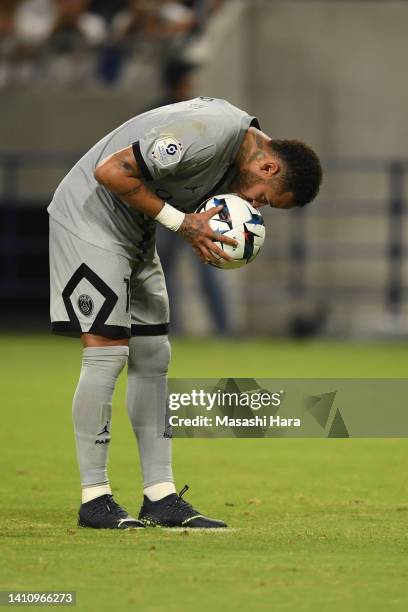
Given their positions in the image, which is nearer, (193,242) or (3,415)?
(193,242)

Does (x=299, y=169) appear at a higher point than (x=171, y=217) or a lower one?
higher

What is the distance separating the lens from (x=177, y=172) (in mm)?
6148

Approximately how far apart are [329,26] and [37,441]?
1251 centimetres

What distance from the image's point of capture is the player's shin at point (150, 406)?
21.3ft

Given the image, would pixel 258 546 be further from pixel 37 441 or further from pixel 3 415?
pixel 3 415

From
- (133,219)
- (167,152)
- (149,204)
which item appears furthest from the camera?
(133,219)

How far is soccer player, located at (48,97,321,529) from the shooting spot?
6062 millimetres

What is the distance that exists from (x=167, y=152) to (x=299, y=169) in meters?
0.55

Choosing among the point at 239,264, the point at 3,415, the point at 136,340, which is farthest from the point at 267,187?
the point at 3,415

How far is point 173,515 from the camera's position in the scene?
20.8 feet

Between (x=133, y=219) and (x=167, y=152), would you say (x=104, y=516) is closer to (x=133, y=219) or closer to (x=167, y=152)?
(x=133, y=219)

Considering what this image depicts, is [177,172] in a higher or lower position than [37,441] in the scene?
higher

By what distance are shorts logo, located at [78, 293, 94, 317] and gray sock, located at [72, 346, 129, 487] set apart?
0.15m

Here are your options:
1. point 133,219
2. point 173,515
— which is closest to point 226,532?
point 173,515
